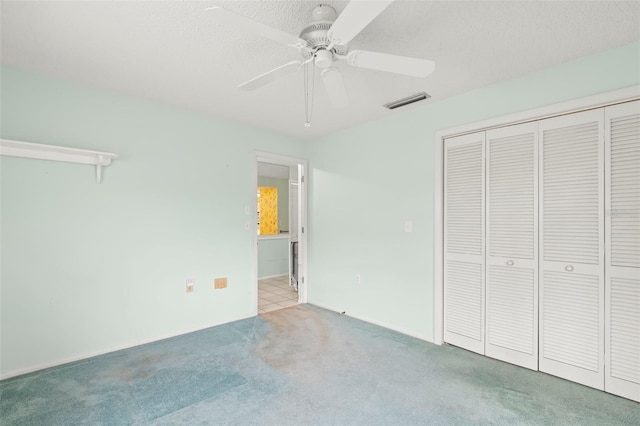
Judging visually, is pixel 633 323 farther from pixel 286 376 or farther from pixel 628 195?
pixel 286 376

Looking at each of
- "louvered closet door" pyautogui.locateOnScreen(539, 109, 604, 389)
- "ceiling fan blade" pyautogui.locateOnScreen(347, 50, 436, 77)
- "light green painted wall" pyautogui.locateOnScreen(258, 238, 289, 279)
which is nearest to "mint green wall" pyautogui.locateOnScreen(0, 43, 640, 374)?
"louvered closet door" pyautogui.locateOnScreen(539, 109, 604, 389)

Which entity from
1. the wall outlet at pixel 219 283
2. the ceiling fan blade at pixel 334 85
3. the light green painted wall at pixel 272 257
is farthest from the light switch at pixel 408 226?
the light green painted wall at pixel 272 257

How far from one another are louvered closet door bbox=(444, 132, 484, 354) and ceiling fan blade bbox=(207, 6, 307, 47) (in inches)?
A: 75.2

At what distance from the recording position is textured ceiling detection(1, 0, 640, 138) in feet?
5.40

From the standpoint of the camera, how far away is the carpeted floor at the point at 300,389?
1839mm

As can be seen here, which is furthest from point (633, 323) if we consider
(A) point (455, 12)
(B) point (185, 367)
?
(B) point (185, 367)

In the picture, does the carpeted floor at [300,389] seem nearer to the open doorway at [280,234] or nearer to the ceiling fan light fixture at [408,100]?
the open doorway at [280,234]

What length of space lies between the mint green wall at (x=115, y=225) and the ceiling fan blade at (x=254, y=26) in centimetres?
216

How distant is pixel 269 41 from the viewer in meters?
1.93

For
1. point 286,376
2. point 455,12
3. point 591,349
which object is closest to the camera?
point 455,12

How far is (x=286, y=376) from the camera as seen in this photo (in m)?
2.32

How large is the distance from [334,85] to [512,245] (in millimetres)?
1965

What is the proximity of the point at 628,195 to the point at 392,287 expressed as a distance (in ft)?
6.63

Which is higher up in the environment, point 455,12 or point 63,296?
point 455,12
